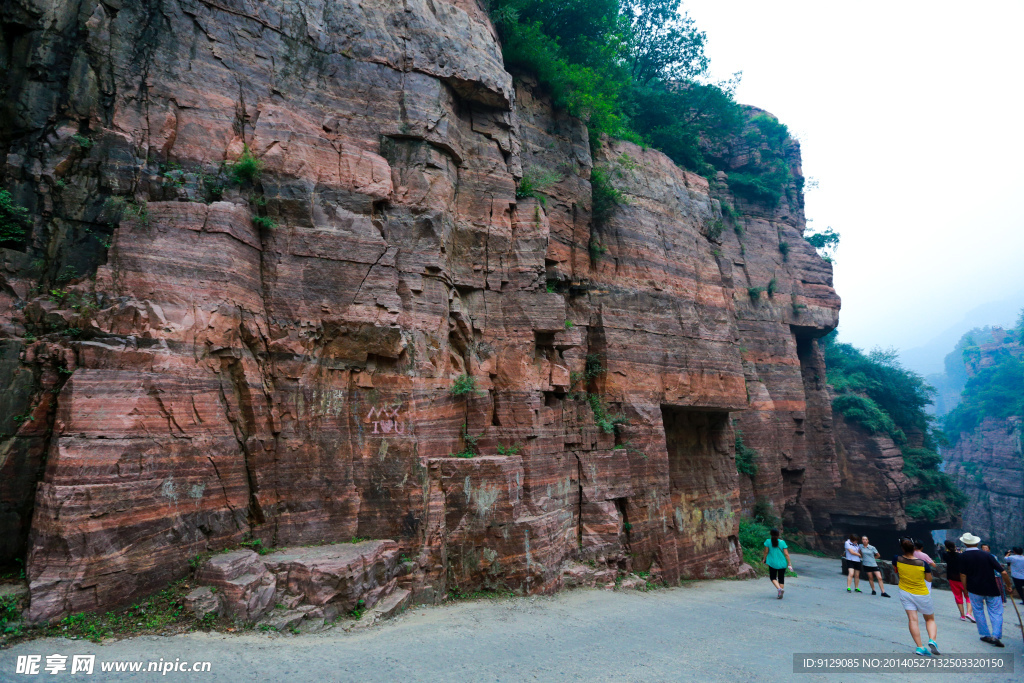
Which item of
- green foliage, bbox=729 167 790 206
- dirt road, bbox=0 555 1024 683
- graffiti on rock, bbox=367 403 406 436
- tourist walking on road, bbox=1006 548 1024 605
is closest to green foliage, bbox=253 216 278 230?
graffiti on rock, bbox=367 403 406 436

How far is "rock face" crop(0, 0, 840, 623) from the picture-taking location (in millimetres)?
7785

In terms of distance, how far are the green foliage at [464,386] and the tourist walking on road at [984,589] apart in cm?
894

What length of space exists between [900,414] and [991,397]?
21.3m

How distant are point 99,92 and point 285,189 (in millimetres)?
3282

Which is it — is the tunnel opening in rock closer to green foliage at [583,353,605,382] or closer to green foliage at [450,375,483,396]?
green foliage at [583,353,605,382]

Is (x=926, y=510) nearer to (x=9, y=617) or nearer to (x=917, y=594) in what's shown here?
(x=917, y=594)

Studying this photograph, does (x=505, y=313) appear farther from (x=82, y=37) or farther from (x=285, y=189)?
(x=82, y=37)

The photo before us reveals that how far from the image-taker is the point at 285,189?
33.0 feet

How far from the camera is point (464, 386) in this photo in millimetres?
11445

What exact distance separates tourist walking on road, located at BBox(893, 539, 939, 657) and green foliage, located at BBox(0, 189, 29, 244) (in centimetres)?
1464

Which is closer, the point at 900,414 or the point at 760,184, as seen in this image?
the point at 760,184

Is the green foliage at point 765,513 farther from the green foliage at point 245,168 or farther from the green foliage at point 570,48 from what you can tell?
the green foliage at point 245,168

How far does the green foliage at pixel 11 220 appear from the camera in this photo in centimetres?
832

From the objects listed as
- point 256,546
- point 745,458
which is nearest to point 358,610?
point 256,546
